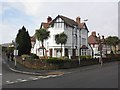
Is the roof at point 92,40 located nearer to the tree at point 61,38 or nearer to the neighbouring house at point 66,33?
the neighbouring house at point 66,33

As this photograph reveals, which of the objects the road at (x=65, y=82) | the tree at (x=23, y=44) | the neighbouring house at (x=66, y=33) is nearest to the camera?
the road at (x=65, y=82)

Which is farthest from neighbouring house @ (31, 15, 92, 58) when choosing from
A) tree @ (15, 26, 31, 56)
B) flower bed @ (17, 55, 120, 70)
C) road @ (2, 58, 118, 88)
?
road @ (2, 58, 118, 88)

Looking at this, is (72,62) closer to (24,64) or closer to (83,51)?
(24,64)

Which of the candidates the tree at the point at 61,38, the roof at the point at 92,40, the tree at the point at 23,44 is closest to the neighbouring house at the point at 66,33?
the tree at the point at 61,38

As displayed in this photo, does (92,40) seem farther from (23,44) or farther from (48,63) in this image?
(48,63)

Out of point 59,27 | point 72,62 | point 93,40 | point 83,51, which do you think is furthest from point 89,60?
point 93,40

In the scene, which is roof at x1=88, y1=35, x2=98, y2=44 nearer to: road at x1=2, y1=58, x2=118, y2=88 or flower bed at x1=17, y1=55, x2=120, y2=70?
flower bed at x1=17, y1=55, x2=120, y2=70

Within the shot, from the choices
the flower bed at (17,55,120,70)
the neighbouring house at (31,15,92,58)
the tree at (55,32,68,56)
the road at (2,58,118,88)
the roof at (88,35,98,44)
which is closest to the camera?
the road at (2,58,118,88)

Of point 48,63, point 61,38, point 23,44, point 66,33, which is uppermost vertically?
point 66,33

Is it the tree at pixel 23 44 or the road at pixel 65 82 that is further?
the tree at pixel 23 44

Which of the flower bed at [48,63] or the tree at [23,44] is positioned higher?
the tree at [23,44]

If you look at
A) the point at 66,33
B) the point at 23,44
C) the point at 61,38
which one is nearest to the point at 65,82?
the point at 23,44

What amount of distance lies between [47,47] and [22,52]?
14.7 m

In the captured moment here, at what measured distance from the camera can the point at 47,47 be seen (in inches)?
2510
